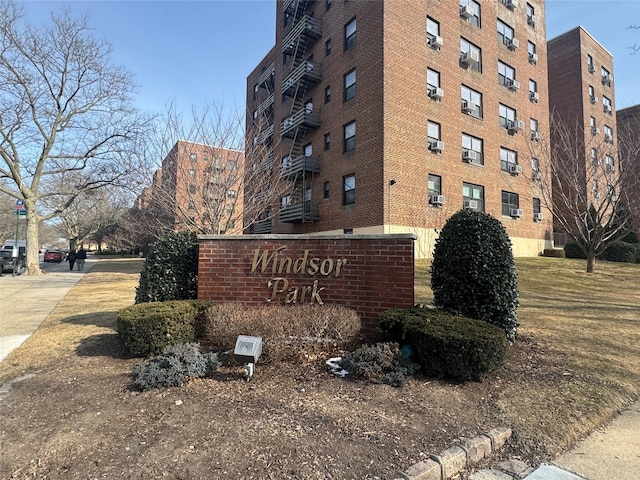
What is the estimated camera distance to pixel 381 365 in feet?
14.0

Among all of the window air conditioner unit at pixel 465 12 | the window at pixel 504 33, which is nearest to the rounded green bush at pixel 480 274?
the window air conditioner unit at pixel 465 12

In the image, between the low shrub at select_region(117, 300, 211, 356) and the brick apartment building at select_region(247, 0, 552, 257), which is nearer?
the low shrub at select_region(117, 300, 211, 356)

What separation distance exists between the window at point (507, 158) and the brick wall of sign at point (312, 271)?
2333 cm

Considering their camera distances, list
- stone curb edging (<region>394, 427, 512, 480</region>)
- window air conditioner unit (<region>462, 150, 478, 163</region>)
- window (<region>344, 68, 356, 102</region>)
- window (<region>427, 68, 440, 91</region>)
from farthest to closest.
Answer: window air conditioner unit (<region>462, 150, 478, 163</region>) → window (<region>344, 68, 356, 102</region>) → window (<region>427, 68, 440, 91</region>) → stone curb edging (<region>394, 427, 512, 480</region>)

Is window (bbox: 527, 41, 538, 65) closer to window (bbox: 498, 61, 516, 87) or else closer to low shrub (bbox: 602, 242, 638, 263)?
window (bbox: 498, 61, 516, 87)

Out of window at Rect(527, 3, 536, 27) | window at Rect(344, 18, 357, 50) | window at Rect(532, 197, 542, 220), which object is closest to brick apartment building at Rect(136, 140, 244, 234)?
window at Rect(344, 18, 357, 50)

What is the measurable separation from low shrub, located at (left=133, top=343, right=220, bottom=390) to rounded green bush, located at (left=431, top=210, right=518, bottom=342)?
3618 millimetres

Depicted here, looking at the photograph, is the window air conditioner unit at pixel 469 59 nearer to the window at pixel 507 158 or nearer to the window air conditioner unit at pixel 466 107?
the window air conditioner unit at pixel 466 107

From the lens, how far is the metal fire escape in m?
23.9

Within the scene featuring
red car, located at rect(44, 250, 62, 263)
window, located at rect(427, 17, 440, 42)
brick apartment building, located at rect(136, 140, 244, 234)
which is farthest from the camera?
red car, located at rect(44, 250, 62, 263)

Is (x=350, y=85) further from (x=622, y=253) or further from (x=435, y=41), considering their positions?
(x=622, y=253)

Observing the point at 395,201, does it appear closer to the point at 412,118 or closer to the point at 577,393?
the point at 412,118

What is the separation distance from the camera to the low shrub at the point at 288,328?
15.0 ft

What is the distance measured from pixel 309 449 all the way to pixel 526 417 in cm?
215
